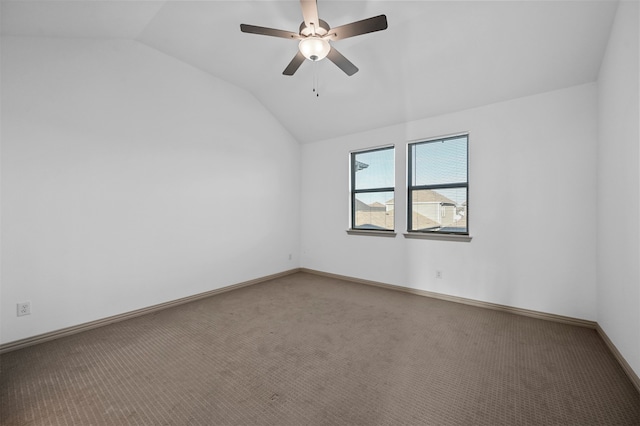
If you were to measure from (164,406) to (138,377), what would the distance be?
469 mm

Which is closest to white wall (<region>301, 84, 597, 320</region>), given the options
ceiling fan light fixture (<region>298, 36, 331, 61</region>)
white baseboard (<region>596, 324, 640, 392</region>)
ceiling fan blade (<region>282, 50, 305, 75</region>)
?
white baseboard (<region>596, 324, 640, 392</region>)

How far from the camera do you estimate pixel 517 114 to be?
3090mm

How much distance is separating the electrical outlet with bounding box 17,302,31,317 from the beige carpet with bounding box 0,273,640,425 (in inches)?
12.7

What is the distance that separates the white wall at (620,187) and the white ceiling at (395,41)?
13.3 inches

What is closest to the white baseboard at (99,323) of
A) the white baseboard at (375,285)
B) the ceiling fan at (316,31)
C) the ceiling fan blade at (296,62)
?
the white baseboard at (375,285)

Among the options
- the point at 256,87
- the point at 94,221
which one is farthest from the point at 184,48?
the point at 94,221

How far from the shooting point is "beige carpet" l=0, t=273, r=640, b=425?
62.5 inches

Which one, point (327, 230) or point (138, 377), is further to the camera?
point (327, 230)

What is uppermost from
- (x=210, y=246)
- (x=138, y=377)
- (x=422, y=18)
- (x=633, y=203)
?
(x=422, y=18)

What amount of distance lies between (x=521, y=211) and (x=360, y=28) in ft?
8.68

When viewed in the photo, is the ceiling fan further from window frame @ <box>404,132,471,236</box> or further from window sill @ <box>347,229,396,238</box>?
window sill @ <box>347,229,396,238</box>

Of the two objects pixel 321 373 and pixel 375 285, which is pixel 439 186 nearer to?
pixel 375 285

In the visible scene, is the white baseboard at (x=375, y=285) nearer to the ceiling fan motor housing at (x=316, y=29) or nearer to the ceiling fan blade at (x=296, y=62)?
the ceiling fan blade at (x=296, y=62)

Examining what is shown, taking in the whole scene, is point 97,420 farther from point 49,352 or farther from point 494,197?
point 494,197
